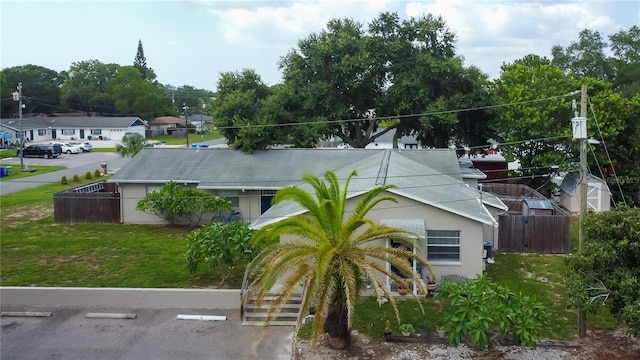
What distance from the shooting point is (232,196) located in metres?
29.3

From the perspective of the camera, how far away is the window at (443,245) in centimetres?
1973

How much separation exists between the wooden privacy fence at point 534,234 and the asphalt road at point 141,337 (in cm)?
1182

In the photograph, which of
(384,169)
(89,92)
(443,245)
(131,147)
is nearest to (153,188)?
(384,169)

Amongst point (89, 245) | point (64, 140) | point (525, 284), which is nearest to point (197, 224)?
point (89, 245)

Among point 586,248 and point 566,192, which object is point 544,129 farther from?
point 586,248

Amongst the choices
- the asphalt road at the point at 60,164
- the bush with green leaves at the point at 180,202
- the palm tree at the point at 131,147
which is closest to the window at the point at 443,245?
the bush with green leaves at the point at 180,202

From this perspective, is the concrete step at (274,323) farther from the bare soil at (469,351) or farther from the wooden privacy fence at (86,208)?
the wooden privacy fence at (86,208)

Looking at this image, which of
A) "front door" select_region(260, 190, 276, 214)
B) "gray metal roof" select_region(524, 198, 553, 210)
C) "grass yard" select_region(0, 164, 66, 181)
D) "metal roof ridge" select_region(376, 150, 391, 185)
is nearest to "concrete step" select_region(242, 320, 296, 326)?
"metal roof ridge" select_region(376, 150, 391, 185)

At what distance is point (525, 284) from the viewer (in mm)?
20234

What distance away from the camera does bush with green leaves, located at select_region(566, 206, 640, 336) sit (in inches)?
561

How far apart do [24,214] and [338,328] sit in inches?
918

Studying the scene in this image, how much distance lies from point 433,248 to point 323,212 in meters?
6.16

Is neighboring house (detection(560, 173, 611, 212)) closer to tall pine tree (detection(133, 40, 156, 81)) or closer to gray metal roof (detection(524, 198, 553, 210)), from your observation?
gray metal roof (detection(524, 198, 553, 210))

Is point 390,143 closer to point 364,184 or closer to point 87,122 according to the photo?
point 364,184
